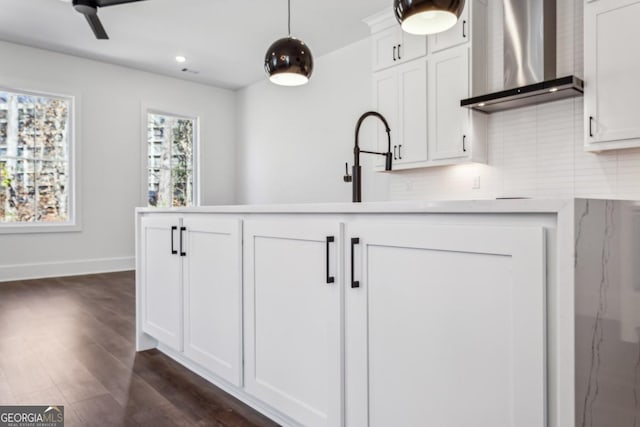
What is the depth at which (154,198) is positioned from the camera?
6.41 meters

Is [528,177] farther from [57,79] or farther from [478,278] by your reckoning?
[57,79]

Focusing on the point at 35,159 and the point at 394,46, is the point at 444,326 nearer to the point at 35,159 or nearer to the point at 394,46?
the point at 394,46

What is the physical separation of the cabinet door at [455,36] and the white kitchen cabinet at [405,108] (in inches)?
6.8

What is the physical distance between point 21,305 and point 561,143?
4658 mm

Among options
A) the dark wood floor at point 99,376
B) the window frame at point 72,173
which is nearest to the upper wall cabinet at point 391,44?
the dark wood floor at point 99,376

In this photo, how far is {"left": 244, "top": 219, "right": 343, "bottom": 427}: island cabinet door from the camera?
52.1 inches

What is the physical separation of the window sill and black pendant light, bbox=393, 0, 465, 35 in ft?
17.3

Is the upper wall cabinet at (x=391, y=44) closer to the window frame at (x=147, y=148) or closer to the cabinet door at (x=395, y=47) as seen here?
the cabinet door at (x=395, y=47)

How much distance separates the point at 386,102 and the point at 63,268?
456cm

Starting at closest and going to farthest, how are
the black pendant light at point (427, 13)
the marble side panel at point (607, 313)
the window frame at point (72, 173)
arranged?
the marble side panel at point (607, 313), the black pendant light at point (427, 13), the window frame at point (72, 173)

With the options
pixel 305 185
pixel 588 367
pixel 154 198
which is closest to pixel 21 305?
pixel 154 198

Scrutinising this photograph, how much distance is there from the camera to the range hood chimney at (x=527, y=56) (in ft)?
9.91

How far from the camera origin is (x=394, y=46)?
3.99 m

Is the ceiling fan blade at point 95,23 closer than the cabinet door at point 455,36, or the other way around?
the cabinet door at point 455,36
